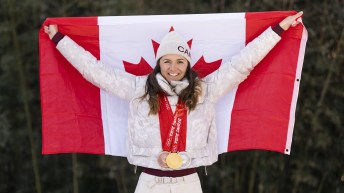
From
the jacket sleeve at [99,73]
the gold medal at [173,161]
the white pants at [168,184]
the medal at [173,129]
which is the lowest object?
the white pants at [168,184]

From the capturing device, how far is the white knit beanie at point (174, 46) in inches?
116

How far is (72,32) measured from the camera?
3.34 meters

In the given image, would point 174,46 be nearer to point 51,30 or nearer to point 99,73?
point 99,73

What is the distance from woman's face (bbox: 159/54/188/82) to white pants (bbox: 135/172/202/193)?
0.53 meters

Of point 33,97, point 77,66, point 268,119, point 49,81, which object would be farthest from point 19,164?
point 268,119

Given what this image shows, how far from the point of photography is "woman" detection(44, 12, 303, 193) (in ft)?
9.66

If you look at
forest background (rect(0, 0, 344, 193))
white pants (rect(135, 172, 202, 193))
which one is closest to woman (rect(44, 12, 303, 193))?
white pants (rect(135, 172, 202, 193))

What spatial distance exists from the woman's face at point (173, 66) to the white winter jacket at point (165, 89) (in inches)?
1.6

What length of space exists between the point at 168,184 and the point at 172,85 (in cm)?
52

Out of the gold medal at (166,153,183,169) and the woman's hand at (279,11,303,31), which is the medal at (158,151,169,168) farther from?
the woman's hand at (279,11,303,31)

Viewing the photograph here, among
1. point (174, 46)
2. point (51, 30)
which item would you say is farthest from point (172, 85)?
point (51, 30)

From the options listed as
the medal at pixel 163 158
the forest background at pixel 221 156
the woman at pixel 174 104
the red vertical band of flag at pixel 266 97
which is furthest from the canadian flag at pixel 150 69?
the forest background at pixel 221 156

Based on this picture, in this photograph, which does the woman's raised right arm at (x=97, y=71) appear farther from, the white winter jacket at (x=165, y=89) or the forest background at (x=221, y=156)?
the forest background at (x=221, y=156)

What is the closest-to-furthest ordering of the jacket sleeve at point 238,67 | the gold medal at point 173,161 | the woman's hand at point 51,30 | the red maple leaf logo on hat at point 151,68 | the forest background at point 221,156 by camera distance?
1. the gold medal at point 173,161
2. the jacket sleeve at point 238,67
3. the woman's hand at point 51,30
4. the red maple leaf logo on hat at point 151,68
5. the forest background at point 221,156
